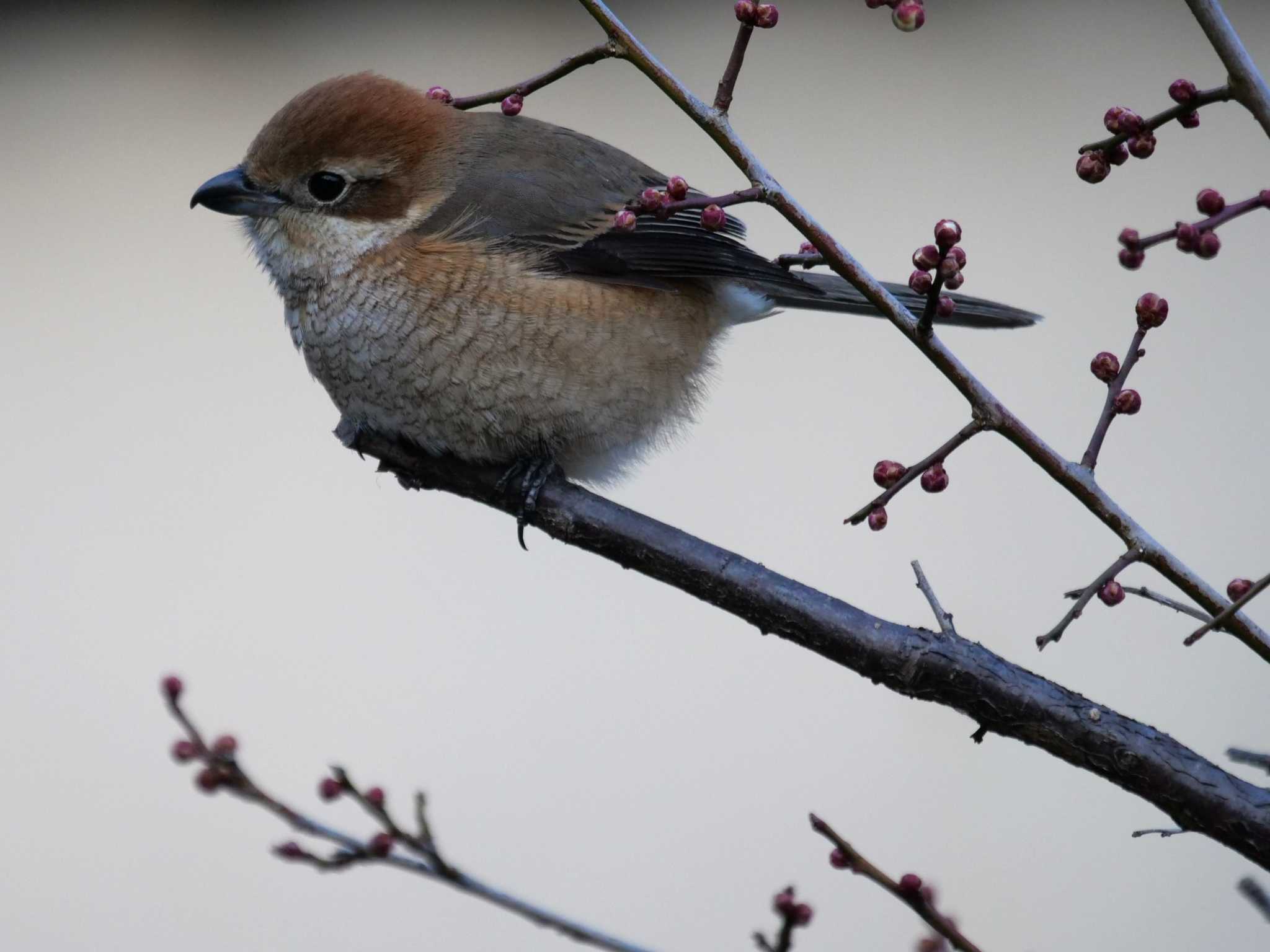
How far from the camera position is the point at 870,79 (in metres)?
4.76

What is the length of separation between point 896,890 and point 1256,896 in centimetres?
32

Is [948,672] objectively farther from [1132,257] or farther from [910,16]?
[910,16]

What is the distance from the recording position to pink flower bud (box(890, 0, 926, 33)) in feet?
4.81

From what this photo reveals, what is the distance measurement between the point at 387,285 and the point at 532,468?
46 cm

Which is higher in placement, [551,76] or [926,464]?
[551,76]

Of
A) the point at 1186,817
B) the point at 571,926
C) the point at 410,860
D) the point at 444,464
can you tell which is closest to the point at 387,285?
the point at 444,464

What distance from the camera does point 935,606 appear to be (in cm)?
171

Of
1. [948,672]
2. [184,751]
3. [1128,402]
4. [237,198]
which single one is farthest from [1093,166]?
[237,198]

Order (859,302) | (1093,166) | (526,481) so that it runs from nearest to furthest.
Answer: (1093,166) < (526,481) < (859,302)

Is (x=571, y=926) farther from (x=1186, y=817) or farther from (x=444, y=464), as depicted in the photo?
(x=444, y=464)

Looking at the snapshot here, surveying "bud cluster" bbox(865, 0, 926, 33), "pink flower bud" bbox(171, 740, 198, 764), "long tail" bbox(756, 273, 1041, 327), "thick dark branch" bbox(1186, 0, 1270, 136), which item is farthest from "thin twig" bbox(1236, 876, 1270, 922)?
"long tail" bbox(756, 273, 1041, 327)

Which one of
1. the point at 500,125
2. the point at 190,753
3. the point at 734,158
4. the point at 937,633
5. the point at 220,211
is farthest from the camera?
the point at 500,125

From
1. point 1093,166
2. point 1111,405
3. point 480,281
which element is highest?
point 480,281

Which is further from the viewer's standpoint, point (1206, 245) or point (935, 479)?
point (935, 479)
